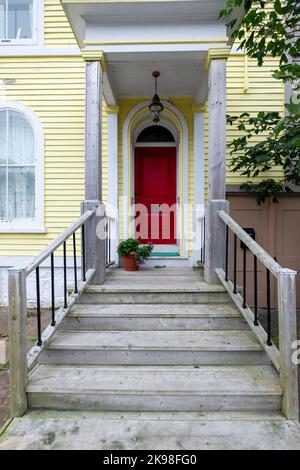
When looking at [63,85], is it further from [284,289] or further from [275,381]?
[275,381]

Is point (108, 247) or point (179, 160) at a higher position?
point (179, 160)

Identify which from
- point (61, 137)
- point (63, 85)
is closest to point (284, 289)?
point (61, 137)

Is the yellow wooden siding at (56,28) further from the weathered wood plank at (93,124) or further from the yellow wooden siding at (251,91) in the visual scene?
the yellow wooden siding at (251,91)

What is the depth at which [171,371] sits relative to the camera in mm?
→ 2561

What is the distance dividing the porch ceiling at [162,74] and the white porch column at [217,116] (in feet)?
0.83

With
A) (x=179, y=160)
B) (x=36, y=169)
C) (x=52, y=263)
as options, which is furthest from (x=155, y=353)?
(x=36, y=169)

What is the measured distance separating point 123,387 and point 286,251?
13.5 feet

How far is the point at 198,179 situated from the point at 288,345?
3.48m

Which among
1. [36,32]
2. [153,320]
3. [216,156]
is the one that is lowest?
[153,320]

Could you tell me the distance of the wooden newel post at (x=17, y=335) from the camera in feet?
7.54

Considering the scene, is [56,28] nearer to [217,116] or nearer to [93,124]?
[93,124]

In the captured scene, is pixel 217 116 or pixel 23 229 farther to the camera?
pixel 23 229

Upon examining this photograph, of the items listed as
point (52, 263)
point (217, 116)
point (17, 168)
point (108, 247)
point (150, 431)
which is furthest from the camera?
point (17, 168)

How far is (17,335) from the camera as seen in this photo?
2.32m
